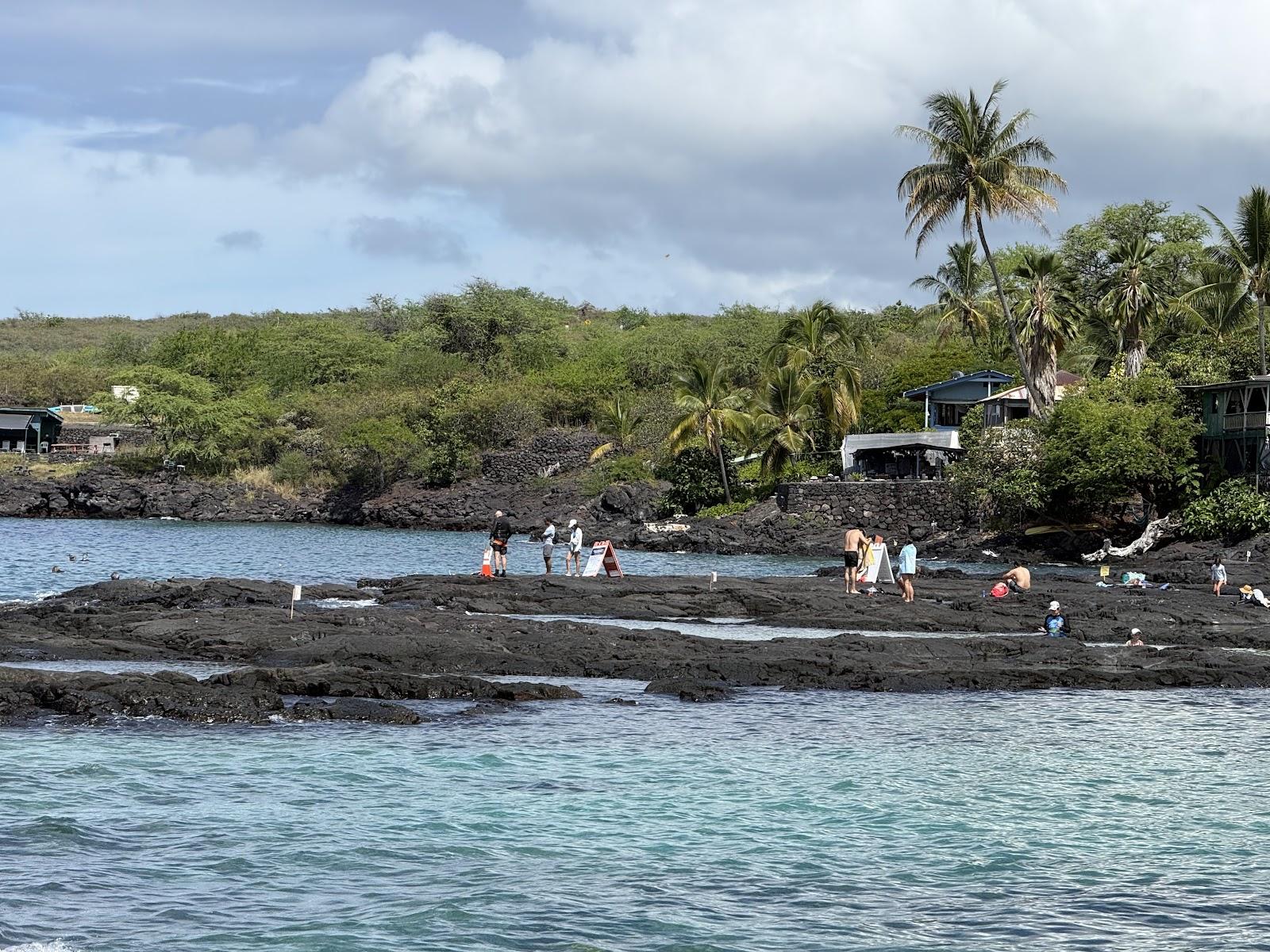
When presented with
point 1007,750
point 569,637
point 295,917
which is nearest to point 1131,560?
point 569,637

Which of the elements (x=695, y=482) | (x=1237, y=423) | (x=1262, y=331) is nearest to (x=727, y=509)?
(x=695, y=482)

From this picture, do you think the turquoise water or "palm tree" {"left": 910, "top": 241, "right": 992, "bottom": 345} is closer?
the turquoise water

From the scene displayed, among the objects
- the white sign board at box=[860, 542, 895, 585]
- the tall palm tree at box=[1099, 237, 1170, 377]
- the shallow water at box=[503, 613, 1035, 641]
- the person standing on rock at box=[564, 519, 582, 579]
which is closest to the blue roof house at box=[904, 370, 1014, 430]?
the tall palm tree at box=[1099, 237, 1170, 377]

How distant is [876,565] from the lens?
3481 cm

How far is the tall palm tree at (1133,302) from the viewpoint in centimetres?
5916

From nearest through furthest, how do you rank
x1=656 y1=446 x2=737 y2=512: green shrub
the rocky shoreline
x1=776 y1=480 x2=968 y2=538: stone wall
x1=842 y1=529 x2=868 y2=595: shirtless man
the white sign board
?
the rocky shoreline → x1=842 y1=529 x2=868 y2=595: shirtless man → the white sign board → x1=776 y1=480 x2=968 y2=538: stone wall → x1=656 y1=446 x2=737 y2=512: green shrub

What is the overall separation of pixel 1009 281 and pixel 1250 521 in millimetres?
37987

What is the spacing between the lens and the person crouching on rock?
27.2 metres

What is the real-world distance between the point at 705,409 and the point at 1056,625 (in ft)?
142

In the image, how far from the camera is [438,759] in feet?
53.9

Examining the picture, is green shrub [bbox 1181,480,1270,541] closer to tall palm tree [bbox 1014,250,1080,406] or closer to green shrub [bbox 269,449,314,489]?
tall palm tree [bbox 1014,250,1080,406]

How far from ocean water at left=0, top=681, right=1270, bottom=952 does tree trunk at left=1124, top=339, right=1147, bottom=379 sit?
42.3 metres

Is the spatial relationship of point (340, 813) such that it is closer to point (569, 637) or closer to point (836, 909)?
point (836, 909)

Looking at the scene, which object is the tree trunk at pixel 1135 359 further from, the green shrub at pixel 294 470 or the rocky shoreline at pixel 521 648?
the green shrub at pixel 294 470
